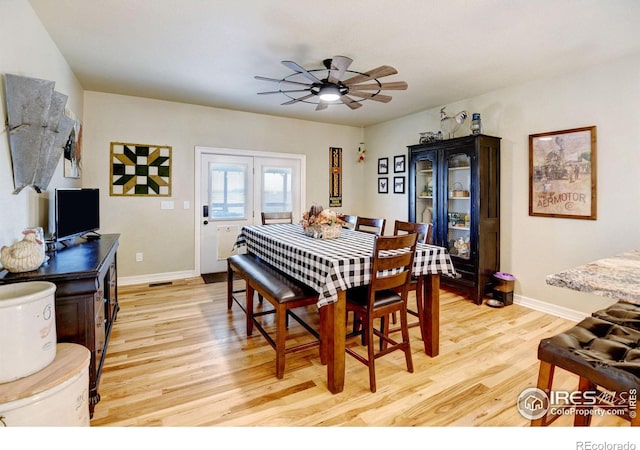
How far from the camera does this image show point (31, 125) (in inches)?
79.8

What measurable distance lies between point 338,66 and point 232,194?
309cm

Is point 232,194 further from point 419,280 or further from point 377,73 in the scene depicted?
point 419,280

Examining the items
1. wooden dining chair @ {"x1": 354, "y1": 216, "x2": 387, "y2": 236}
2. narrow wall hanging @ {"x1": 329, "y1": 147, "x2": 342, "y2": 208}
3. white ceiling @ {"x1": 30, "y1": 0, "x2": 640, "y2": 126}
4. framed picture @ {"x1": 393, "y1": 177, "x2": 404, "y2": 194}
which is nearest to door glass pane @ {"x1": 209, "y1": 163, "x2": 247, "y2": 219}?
white ceiling @ {"x1": 30, "y1": 0, "x2": 640, "y2": 126}

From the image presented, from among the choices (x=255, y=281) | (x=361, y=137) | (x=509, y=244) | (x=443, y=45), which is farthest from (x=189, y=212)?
(x=509, y=244)

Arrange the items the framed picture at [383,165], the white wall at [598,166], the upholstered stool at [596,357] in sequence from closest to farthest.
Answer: the upholstered stool at [596,357], the white wall at [598,166], the framed picture at [383,165]

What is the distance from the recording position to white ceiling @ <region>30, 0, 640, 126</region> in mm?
2258

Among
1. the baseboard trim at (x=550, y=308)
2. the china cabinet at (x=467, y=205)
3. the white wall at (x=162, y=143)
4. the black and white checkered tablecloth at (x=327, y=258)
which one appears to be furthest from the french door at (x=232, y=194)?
the baseboard trim at (x=550, y=308)

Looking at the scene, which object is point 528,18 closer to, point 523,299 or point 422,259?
point 422,259

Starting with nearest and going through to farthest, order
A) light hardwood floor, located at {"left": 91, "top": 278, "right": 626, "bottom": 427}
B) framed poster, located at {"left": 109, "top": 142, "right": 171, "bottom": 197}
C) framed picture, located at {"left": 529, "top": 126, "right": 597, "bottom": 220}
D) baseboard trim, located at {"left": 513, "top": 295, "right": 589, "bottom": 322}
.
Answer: light hardwood floor, located at {"left": 91, "top": 278, "right": 626, "bottom": 427} < framed picture, located at {"left": 529, "top": 126, "right": 597, "bottom": 220} < baseboard trim, located at {"left": 513, "top": 295, "right": 589, "bottom": 322} < framed poster, located at {"left": 109, "top": 142, "right": 171, "bottom": 197}

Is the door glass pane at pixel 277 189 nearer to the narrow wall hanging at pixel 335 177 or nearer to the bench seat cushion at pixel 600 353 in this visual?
the narrow wall hanging at pixel 335 177

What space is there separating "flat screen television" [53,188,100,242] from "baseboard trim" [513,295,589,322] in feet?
14.6

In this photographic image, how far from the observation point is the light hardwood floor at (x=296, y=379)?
1849 millimetres

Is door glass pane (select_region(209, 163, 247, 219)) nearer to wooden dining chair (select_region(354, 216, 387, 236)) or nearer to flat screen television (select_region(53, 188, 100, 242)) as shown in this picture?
flat screen television (select_region(53, 188, 100, 242))
